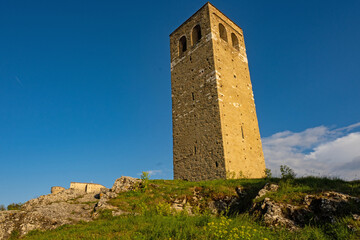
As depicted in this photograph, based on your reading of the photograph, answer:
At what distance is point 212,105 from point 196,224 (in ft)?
34.9

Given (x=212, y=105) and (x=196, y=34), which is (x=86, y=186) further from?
(x=196, y=34)

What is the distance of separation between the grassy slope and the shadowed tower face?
4788 mm

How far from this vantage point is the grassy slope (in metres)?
5.51

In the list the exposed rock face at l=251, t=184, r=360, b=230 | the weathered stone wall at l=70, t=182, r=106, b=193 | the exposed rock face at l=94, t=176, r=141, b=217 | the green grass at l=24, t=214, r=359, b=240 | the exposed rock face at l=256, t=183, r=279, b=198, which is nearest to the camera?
the green grass at l=24, t=214, r=359, b=240

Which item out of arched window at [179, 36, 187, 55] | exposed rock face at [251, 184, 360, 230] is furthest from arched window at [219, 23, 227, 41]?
exposed rock face at [251, 184, 360, 230]

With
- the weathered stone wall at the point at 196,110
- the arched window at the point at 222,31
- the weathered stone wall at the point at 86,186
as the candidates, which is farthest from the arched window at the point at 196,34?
the weathered stone wall at the point at 86,186

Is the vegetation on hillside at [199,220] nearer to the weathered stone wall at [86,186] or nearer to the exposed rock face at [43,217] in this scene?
the exposed rock face at [43,217]

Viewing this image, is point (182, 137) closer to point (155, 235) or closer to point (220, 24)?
point (220, 24)

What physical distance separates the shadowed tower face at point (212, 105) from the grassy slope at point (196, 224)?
4.79 meters

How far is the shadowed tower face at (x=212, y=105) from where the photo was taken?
50.6 ft

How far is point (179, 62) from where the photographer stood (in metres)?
20.1

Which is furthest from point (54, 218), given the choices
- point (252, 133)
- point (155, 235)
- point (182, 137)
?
point (252, 133)

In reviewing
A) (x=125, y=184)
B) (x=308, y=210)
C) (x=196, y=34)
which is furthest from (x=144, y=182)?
(x=196, y=34)

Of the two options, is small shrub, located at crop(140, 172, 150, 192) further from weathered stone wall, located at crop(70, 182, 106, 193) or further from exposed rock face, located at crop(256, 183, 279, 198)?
weathered stone wall, located at crop(70, 182, 106, 193)
